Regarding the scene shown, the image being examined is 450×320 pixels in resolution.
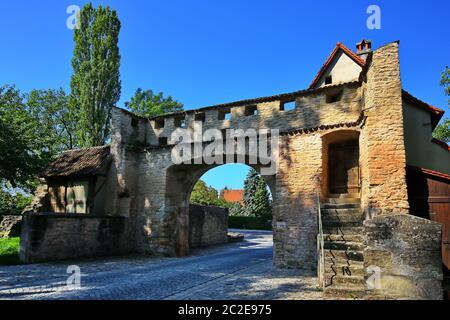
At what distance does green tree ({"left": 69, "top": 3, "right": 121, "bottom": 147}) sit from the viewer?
21.2 m

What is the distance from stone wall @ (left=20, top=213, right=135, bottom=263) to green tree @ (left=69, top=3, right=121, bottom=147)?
1000cm

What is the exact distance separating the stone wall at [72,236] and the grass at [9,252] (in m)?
0.34

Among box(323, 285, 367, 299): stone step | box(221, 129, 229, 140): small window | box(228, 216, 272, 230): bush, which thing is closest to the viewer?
box(323, 285, 367, 299): stone step

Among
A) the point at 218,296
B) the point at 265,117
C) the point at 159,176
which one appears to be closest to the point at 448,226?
the point at 218,296

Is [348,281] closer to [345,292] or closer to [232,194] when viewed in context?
[345,292]

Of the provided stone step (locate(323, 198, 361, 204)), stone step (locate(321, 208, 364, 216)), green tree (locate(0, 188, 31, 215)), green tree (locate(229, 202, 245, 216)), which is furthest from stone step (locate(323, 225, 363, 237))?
green tree (locate(229, 202, 245, 216))

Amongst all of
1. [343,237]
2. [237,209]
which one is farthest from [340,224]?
[237,209]

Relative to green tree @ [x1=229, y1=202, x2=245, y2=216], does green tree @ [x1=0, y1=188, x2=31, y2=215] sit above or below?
above

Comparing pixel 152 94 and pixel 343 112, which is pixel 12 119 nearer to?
pixel 343 112

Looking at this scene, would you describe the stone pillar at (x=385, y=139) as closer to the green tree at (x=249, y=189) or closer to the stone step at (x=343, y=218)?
the stone step at (x=343, y=218)

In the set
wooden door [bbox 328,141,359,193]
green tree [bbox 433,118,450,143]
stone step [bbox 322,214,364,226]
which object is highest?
green tree [bbox 433,118,450,143]

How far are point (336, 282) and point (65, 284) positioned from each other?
6068 mm

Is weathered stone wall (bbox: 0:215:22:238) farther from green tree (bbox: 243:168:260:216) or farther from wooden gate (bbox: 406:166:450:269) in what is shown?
green tree (bbox: 243:168:260:216)

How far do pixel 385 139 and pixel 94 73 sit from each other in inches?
758
